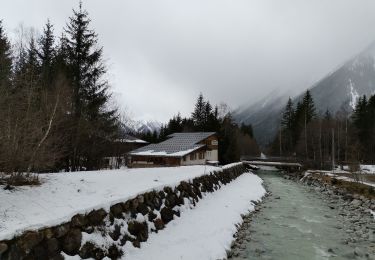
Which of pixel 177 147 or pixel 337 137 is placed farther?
pixel 337 137

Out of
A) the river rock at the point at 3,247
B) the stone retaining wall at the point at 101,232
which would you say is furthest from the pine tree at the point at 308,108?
the river rock at the point at 3,247

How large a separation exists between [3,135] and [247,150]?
8438 centimetres

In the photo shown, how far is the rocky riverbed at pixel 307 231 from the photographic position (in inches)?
419

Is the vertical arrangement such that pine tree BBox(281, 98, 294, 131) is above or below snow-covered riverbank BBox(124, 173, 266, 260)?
above

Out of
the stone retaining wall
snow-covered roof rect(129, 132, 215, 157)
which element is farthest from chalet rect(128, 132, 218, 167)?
the stone retaining wall

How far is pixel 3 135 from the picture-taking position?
9.02 meters

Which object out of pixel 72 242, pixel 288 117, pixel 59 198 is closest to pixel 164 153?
pixel 59 198

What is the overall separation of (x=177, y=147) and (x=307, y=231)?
34020 millimetres

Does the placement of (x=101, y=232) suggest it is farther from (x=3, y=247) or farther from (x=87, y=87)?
(x=87, y=87)

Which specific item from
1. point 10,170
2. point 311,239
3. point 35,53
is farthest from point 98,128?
point 311,239

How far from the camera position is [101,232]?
7.80 meters

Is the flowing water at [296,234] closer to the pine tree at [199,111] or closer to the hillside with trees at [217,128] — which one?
the hillside with trees at [217,128]

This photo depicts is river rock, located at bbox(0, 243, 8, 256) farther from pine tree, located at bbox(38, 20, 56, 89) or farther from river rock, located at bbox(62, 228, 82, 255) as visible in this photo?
pine tree, located at bbox(38, 20, 56, 89)

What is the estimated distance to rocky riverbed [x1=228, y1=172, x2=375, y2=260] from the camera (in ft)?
34.9
